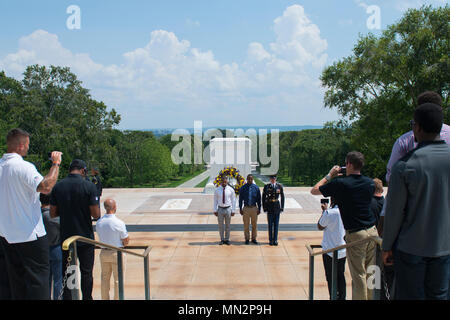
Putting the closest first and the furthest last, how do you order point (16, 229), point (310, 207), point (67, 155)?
point (16, 229)
point (310, 207)
point (67, 155)

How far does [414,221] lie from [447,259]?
32 centimetres

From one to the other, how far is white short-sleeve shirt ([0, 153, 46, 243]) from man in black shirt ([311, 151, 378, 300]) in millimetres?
2606

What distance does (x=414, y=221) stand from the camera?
2441mm

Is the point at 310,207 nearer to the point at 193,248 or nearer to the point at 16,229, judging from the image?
the point at 193,248

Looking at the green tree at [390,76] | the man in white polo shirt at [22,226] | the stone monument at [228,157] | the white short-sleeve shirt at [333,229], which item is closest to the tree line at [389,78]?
the green tree at [390,76]

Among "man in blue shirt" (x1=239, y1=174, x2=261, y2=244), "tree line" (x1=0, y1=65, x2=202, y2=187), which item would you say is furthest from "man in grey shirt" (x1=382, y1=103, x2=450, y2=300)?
"tree line" (x1=0, y1=65, x2=202, y2=187)

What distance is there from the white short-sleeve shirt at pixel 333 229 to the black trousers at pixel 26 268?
11.0ft

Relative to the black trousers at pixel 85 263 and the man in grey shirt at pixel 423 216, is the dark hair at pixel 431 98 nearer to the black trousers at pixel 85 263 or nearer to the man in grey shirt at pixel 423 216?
the man in grey shirt at pixel 423 216

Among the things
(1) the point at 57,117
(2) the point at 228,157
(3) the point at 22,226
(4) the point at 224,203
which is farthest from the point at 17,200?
(1) the point at 57,117

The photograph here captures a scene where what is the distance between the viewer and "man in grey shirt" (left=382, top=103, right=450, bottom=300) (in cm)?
238

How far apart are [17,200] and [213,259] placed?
5.38m

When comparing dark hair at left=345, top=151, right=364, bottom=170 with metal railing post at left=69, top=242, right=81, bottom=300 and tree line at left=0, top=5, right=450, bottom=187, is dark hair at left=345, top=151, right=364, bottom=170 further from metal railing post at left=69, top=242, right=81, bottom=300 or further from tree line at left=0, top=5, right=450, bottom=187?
tree line at left=0, top=5, right=450, bottom=187

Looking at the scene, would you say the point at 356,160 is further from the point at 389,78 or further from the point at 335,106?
the point at 335,106
